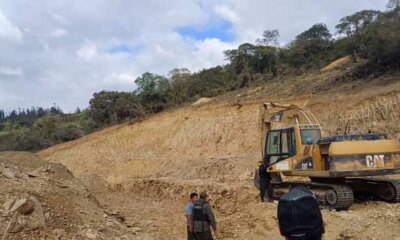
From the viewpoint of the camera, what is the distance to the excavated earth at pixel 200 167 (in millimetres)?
10828

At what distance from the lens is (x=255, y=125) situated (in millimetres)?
25328

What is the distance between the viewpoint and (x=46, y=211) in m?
10.3

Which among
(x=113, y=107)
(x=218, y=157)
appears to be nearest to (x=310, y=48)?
(x=113, y=107)

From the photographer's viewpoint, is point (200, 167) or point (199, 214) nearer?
point (199, 214)

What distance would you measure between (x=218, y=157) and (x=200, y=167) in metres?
1.23

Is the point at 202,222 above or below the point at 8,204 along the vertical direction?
below

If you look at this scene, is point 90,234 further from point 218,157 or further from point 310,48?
point 310,48

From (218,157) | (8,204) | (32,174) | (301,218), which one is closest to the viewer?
(301,218)

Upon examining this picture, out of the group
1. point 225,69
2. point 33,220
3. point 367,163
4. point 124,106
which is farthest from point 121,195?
point 225,69

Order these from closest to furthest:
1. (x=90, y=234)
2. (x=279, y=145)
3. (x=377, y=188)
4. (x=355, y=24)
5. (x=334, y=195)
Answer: (x=90, y=234) < (x=334, y=195) < (x=377, y=188) < (x=279, y=145) < (x=355, y=24)

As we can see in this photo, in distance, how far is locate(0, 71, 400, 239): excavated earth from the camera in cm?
1083

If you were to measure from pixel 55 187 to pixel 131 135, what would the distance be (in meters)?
19.0

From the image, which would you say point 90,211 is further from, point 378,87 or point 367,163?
point 378,87

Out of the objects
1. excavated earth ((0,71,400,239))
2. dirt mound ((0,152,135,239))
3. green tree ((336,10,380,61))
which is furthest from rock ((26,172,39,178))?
green tree ((336,10,380,61))
